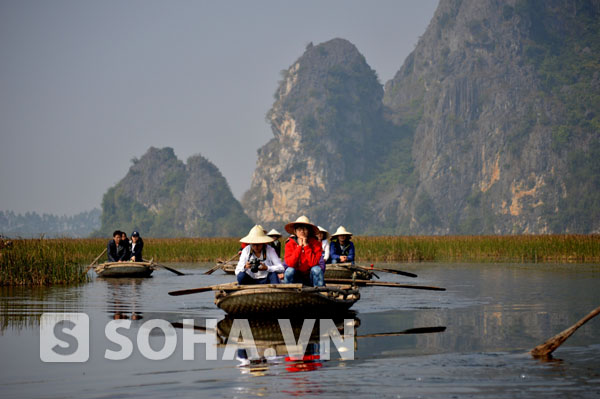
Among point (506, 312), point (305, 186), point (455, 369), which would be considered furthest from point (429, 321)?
point (305, 186)

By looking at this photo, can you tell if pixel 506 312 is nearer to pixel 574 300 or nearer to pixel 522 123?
pixel 574 300

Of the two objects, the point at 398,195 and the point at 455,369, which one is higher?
the point at 398,195

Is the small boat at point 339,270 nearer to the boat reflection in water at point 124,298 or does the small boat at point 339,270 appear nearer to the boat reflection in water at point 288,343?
the boat reflection in water at point 124,298

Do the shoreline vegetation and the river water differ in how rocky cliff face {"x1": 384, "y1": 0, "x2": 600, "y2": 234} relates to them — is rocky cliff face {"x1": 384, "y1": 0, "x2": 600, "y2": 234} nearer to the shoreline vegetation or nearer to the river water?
the shoreline vegetation

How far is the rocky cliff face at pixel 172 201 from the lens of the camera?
477ft

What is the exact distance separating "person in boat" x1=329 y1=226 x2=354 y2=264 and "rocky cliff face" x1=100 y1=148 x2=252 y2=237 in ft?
388

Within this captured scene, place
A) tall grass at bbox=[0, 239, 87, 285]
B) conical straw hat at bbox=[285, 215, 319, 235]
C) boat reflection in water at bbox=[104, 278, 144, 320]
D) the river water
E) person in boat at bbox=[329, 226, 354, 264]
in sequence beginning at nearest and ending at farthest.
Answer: the river water, conical straw hat at bbox=[285, 215, 319, 235], boat reflection in water at bbox=[104, 278, 144, 320], tall grass at bbox=[0, 239, 87, 285], person in boat at bbox=[329, 226, 354, 264]

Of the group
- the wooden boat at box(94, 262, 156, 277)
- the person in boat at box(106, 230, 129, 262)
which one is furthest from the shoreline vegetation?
the wooden boat at box(94, 262, 156, 277)

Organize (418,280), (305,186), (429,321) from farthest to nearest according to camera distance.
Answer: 1. (305,186)
2. (418,280)
3. (429,321)

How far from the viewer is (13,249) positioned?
2048cm

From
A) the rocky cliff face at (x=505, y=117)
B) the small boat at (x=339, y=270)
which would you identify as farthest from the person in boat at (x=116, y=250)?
the rocky cliff face at (x=505, y=117)

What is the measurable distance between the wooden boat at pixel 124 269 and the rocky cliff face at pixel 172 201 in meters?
115

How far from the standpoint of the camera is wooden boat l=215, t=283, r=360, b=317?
1288 cm

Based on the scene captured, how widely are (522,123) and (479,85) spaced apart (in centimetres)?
1441
